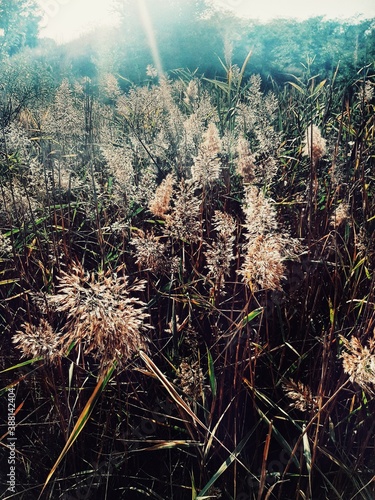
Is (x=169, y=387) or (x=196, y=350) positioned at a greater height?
(x=169, y=387)

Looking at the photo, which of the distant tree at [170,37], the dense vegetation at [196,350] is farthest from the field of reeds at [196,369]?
the distant tree at [170,37]

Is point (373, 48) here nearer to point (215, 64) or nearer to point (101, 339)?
point (215, 64)

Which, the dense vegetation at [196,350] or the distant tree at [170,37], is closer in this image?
the dense vegetation at [196,350]

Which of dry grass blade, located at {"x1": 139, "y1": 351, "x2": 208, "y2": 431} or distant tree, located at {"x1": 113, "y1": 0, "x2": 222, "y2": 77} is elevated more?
distant tree, located at {"x1": 113, "y1": 0, "x2": 222, "y2": 77}

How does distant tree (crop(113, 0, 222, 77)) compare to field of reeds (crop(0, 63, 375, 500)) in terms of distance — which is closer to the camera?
field of reeds (crop(0, 63, 375, 500))

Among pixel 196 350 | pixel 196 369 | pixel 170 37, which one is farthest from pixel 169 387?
pixel 170 37

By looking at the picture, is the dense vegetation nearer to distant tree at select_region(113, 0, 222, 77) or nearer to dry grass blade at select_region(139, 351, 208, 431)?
dry grass blade at select_region(139, 351, 208, 431)

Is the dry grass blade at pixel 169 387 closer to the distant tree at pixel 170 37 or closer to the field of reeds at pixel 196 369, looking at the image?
the field of reeds at pixel 196 369

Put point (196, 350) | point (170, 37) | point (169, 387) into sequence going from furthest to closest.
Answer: point (170, 37) → point (196, 350) → point (169, 387)

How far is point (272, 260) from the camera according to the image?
93 centimetres

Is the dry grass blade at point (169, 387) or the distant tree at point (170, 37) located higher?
the distant tree at point (170, 37)

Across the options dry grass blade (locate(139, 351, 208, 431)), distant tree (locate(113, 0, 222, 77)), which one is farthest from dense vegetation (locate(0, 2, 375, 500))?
distant tree (locate(113, 0, 222, 77))

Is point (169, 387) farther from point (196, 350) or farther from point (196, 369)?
point (196, 350)

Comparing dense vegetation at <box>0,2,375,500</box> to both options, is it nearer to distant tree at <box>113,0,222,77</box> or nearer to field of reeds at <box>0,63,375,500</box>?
field of reeds at <box>0,63,375,500</box>
